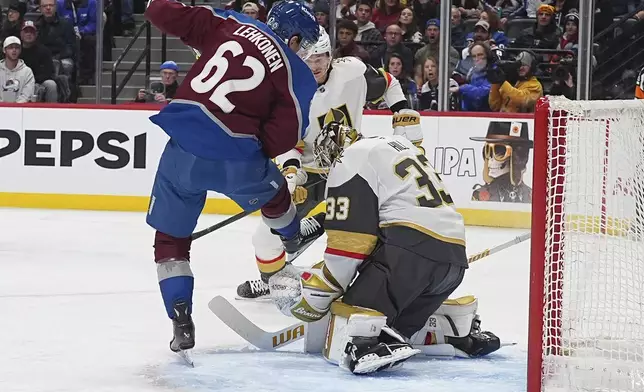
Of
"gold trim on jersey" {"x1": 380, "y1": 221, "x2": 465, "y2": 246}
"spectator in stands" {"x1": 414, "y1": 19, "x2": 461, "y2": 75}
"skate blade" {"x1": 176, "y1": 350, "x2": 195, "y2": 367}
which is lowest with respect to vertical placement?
"skate blade" {"x1": 176, "y1": 350, "x2": 195, "y2": 367}

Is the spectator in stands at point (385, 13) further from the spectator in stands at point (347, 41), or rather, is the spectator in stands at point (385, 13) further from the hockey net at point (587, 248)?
Result: the hockey net at point (587, 248)

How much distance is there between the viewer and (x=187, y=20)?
3.11m

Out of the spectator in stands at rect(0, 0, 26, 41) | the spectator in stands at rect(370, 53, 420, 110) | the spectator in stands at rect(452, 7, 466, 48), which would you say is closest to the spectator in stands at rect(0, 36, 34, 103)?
the spectator in stands at rect(0, 0, 26, 41)

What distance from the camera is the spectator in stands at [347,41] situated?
7582 millimetres

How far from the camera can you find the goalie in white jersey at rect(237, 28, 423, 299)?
4.07m

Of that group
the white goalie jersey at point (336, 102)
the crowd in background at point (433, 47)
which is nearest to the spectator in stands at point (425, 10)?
the crowd in background at point (433, 47)

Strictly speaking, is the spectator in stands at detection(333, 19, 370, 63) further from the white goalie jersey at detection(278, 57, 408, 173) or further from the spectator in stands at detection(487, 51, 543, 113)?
the white goalie jersey at detection(278, 57, 408, 173)

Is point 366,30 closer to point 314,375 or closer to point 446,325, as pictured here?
point 446,325

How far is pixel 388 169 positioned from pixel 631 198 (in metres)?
0.66

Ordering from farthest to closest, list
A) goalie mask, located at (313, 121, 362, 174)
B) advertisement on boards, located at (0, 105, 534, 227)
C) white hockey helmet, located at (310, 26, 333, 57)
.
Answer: advertisement on boards, located at (0, 105, 534, 227), white hockey helmet, located at (310, 26, 333, 57), goalie mask, located at (313, 121, 362, 174)

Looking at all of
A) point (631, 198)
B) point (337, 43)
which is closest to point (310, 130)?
point (631, 198)

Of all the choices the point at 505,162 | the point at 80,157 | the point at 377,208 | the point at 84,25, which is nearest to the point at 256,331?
the point at 377,208

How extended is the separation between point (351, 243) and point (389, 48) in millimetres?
4814

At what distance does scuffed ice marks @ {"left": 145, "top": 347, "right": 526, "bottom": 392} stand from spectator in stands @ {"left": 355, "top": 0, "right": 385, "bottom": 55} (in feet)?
15.6
